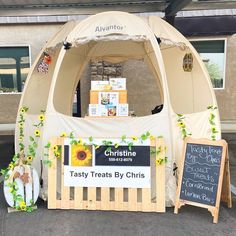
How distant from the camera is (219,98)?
13.3 meters

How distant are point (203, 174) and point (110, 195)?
4.23 feet

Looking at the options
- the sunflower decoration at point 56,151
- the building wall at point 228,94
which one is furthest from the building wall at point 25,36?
the sunflower decoration at point 56,151

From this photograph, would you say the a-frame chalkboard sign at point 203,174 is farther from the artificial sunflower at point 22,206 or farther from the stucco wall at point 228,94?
the stucco wall at point 228,94

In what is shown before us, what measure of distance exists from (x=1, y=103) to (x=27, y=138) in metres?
8.02

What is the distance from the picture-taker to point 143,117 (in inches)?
203

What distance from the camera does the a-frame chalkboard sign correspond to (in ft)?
15.0

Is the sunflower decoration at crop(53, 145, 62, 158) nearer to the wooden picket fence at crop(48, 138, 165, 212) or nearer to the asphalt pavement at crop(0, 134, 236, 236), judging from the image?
the wooden picket fence at crop(48, 138, 165, 212)

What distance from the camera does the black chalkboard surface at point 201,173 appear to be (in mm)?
4633

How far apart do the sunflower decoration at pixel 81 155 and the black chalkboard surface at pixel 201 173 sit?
127 cm

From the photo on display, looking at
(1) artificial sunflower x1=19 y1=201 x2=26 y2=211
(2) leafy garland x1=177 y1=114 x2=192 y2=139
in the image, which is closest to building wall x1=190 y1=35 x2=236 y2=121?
(2) leafy garland x1=177 y1=114 x2=192 y2=139

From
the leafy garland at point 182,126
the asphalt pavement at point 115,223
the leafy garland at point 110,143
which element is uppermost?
the leafy garland at point 182,126

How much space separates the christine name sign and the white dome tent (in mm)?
261

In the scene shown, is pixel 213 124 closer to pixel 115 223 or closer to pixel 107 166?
pixel 107 166

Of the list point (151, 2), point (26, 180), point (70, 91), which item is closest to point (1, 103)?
point (70, 91)
